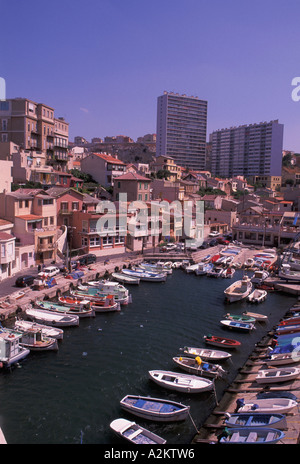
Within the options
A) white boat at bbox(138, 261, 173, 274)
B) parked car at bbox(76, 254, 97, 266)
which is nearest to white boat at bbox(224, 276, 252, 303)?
white boat at bbox(138, 261, 173, 274)

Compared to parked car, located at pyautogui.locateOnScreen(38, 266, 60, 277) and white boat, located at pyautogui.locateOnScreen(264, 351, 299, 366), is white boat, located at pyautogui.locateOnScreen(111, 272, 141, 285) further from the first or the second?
white boat, located at pyautogui.locateOnScreen(264, 351, 299, 366)

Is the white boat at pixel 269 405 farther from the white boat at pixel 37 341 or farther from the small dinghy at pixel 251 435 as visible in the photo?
the white boat at pixel 37 341

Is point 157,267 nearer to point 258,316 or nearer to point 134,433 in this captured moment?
point 258,316

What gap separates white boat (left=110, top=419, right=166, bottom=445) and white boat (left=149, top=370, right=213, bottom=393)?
114 inches

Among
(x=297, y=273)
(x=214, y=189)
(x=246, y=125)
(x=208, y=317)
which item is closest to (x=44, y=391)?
(x=208, y=317)

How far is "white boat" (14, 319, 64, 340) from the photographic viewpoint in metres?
18.4

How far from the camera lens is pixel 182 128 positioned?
116 metres

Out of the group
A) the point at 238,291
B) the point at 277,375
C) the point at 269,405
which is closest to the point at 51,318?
the point at 277,375

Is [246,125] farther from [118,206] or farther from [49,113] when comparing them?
[118,206]

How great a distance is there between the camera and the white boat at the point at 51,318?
2008 cm

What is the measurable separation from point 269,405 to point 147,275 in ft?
60.2

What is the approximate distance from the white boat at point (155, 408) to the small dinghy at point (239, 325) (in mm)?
8563

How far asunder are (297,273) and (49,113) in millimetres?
36828

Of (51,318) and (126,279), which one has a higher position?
(126,279)
